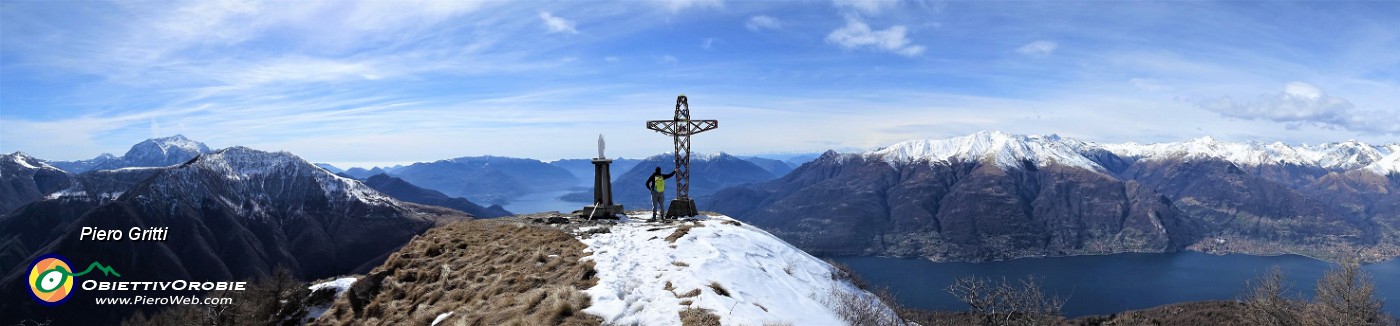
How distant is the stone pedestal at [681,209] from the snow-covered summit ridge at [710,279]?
19.6 feet

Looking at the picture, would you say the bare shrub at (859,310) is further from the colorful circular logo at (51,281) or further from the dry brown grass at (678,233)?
the colorful circular logo at (51,281)

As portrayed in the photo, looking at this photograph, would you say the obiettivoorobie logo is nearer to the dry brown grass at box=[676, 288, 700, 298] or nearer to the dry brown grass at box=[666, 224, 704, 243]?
the dry brown grass at box=[666, 224, 704, 243]

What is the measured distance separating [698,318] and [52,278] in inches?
1744

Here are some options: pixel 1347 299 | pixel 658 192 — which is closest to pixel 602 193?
A: pixel 658 192

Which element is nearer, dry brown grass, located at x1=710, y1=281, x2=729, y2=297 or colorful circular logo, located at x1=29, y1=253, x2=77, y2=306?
dry brown grass, located at x1=710, y1=281, x2=729, y2=297

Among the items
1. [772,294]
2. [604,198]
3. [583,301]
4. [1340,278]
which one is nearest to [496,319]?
[583,301]

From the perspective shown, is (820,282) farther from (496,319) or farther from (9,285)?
(9,285)

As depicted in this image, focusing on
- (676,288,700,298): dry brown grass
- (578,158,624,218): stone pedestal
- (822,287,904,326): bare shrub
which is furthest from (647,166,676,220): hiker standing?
(676,288,700,298): dry brown grass

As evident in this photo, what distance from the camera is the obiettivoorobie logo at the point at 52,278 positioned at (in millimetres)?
32750

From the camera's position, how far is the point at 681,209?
109ft

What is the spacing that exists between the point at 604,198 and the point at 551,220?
3.91 m

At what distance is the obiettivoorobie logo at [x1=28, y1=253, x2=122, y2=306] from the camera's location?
3275 centimetres

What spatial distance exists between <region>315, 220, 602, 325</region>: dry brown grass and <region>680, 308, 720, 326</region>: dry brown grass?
2054mm

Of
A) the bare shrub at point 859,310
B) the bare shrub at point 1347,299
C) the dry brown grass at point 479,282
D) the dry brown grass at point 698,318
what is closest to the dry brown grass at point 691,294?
the dry brown grass at point 698,318
